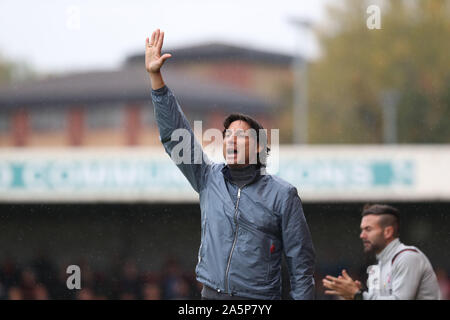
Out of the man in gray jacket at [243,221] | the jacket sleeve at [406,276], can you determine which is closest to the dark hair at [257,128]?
the man in gray jacket at [243,221]

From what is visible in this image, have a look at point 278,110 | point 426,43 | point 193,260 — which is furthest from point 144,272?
point 278,110

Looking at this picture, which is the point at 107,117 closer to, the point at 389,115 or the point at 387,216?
the point at 389,115

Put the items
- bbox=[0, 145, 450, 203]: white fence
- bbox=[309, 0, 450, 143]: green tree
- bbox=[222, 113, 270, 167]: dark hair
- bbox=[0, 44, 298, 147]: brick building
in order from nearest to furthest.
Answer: bbox=[222, 113, 270, 167]: dark hair
bbox=[0, 145, 450, 203]: white fence
bbox=[309, 0, 450, 143]: green tree
bbox=[0, 44, 298, 147]: brick building

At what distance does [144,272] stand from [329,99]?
61.9 feet

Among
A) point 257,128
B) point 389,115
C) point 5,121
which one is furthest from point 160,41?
point 5,121

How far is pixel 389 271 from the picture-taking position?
4.07 m

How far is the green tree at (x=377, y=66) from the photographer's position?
26.6 meters

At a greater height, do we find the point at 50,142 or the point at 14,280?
the point at 50,142

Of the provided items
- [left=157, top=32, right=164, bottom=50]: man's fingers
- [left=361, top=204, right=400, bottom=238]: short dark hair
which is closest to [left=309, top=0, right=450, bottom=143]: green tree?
[left=361, top=204, right=400, bottom=238]: short dark hair

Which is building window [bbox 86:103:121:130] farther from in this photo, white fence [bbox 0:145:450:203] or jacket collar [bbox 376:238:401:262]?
jacket collar [bbox 376:238:401:262]

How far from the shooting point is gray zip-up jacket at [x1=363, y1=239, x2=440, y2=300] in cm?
396

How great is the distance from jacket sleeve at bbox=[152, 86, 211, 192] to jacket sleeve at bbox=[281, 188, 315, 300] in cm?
49
